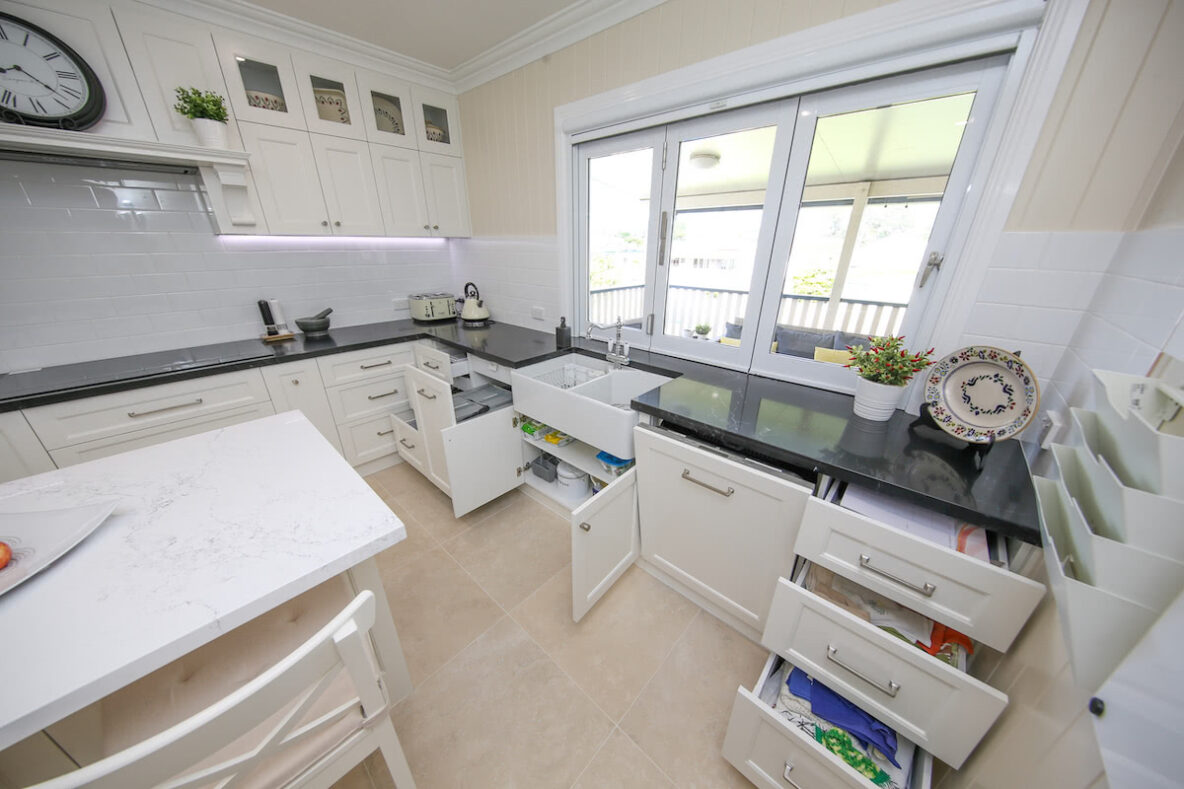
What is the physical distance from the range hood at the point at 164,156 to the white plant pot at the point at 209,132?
0.04 meters

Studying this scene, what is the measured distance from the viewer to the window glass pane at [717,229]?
1.51 meters

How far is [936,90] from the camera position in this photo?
3.63 feet

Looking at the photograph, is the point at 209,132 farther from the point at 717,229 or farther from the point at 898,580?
the point at 898,580

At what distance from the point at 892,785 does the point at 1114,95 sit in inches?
68.1

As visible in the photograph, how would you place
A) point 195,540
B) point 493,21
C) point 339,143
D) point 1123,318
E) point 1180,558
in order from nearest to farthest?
point 1180,558 → point 195,540 → point 1123,318 → point 493,21 → point 339,143

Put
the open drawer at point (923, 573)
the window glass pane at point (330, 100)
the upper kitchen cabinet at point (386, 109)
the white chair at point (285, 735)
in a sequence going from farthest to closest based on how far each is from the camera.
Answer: the upper kitchen cabinet at point (386, 109) → the window glass pane at point (330, 100) → the open drawer at point (923, 573) → the white chair at point (285, 735)

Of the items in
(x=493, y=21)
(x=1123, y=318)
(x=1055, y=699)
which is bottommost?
(x=1055, y=699)

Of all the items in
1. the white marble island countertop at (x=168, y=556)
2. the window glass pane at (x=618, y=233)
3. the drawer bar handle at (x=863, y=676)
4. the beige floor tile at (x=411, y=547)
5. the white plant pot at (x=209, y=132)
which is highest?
the white plant pot at (x=209, y=132)

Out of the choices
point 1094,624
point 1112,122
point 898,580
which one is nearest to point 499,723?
point 898,580

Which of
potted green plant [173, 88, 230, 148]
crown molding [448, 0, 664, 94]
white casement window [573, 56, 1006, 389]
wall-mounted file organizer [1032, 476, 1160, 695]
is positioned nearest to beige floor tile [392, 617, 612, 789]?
wall-mounted file organizer [1032, 476, 1160, 695]

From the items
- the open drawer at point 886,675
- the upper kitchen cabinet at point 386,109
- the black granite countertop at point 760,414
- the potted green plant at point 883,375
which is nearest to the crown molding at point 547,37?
the upper kitchen cabinet at point 386,109

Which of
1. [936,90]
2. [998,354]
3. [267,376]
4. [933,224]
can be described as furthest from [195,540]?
[936,90]

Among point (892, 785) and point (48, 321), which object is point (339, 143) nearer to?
point (48, 321)

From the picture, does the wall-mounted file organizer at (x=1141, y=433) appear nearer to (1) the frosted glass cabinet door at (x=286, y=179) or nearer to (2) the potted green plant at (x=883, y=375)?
(2) the potted green plant at (x=883, y=375)
